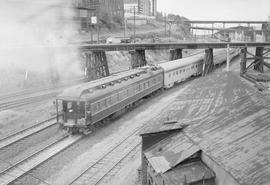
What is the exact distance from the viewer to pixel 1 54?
3847cm

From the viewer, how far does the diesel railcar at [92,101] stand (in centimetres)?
2211

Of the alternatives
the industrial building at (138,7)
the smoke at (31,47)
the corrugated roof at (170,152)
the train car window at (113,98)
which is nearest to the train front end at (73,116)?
the train car window at (113,98)

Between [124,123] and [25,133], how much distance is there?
7587mm

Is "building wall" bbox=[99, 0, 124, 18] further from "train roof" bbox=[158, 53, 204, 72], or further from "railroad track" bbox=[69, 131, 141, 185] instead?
"railroad track" bbox=[69, 131, 141, 185]

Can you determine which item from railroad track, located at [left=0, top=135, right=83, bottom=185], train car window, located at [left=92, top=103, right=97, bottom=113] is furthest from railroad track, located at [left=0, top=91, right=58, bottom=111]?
train car window, located at [left=92, top=103, right=97, bottom=113]

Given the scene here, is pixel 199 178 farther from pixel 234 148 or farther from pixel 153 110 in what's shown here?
pixel 153 110

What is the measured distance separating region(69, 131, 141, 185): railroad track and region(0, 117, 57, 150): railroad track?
6.21 meters

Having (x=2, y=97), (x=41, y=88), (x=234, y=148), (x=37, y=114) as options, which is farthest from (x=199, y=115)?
(x=41, y=88)

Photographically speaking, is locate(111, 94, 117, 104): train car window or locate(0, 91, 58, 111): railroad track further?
locate(0, 91, 58, 111): railroad track

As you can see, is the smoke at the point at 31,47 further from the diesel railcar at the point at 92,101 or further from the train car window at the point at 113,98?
the train car window at the point at 113,98

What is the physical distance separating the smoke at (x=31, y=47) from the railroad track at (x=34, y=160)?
1831 centimetres

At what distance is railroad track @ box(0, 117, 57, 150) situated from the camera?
823 inches

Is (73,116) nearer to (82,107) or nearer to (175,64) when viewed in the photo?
(82,107)

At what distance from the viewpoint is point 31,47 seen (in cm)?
3962
